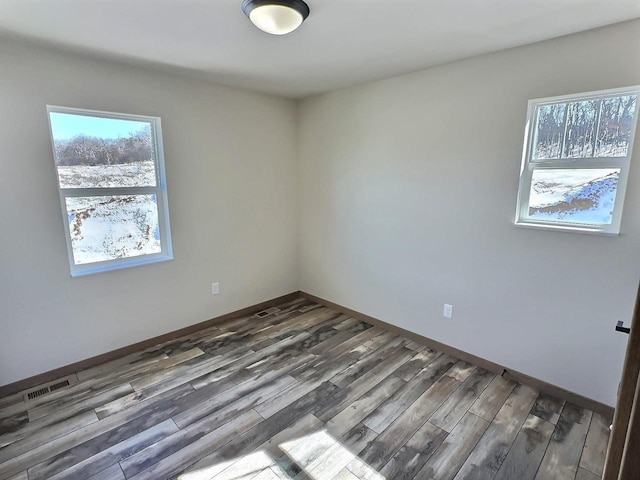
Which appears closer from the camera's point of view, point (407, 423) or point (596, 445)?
point (596, 445)

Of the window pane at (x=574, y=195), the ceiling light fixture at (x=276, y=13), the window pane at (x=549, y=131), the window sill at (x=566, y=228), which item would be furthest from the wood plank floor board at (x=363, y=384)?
the ceiling light fixture at (x=276, y=13)

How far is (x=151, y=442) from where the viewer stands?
6.57 ft

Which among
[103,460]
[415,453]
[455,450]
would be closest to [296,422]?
[415,453]

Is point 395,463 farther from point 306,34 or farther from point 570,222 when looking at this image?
point 306,34

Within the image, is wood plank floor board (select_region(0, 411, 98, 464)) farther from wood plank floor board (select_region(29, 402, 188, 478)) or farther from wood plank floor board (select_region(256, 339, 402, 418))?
wood plank floor board (select_region(256, 339, 402, 418))

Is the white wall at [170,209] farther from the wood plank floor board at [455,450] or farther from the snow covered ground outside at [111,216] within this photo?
the wood plank floor board at [455,450]

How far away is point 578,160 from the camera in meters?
2.22

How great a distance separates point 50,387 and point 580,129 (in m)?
4.32

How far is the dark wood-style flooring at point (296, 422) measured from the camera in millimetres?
1833

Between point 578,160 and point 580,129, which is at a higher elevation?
point 580,129

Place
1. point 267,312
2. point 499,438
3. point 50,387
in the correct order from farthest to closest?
point 267,312 < point 50,387 < point 499,438

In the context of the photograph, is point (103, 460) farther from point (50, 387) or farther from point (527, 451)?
point (527, 451)

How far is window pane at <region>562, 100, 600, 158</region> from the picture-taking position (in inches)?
85.0

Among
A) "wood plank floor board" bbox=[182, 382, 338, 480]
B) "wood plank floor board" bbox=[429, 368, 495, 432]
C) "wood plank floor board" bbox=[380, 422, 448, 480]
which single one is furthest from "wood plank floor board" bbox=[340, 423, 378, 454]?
"wood plank floor board" bbox=[429, 368, 495, 432]
